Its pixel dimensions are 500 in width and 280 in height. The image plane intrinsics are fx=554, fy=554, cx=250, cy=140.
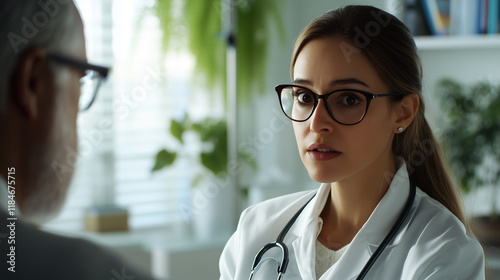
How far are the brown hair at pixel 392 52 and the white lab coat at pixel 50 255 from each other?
626 millimetres

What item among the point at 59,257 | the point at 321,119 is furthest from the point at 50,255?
the point at 321,119

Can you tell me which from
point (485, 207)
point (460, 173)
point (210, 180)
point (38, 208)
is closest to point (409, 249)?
point (38, 208)

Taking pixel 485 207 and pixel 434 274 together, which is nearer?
pixel 434 274

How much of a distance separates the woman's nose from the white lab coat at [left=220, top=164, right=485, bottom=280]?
178 mm

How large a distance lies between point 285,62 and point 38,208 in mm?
1986

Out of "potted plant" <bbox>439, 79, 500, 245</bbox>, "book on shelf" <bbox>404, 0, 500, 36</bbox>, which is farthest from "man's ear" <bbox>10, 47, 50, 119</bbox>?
"book on shelf" <bbox>404, 0, 500, 36</bbox>

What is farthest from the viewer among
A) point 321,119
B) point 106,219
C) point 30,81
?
point 106,219

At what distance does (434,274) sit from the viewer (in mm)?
806

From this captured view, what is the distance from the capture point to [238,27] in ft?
7.64

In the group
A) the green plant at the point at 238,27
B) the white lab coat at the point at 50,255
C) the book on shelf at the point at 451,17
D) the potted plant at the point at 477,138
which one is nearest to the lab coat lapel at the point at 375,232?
the white lab coat at the point at 50,255

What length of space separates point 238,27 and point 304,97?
1485 mm

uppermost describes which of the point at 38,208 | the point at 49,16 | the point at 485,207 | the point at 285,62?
the point at 285,62

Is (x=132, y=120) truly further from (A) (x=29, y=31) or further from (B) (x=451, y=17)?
(A) (x=29, y=31)

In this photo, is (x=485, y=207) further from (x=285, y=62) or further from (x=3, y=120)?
(x=3, y=120)
